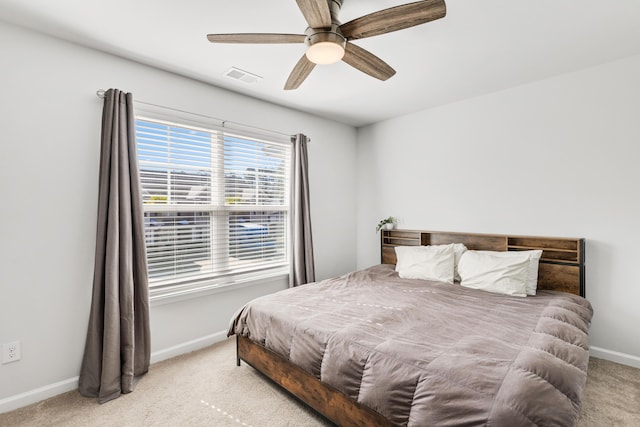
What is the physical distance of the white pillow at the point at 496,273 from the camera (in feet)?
8.59

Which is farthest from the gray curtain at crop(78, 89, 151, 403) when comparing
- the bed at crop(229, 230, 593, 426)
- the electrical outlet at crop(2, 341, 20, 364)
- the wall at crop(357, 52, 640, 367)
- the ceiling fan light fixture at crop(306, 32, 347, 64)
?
the wall at crop(357, 52, 640, 367)

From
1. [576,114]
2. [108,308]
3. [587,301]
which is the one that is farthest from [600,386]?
[108,308]

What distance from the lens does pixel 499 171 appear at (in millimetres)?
3219

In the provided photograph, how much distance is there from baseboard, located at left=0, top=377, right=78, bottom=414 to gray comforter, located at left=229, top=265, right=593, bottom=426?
1172 millimetres

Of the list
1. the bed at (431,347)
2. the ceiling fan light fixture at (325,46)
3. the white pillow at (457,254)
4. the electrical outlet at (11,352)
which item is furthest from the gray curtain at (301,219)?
the electrical outlet at (11,352)

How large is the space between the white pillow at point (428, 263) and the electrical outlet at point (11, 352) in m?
3.12

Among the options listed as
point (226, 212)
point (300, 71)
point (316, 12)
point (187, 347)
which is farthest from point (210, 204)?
point (316, 12)

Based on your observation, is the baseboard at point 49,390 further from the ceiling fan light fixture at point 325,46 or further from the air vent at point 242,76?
the ceiling fan light fixture at point 325,46

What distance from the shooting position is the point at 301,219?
3.56 m

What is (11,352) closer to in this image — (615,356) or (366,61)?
(366,61)

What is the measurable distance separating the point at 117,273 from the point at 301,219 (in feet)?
6.08

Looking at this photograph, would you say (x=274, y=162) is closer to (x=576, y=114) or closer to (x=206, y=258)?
(x=206, y=258)

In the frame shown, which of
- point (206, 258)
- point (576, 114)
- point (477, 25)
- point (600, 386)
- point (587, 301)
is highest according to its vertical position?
point (477, 25)

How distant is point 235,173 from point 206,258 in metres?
0.90
